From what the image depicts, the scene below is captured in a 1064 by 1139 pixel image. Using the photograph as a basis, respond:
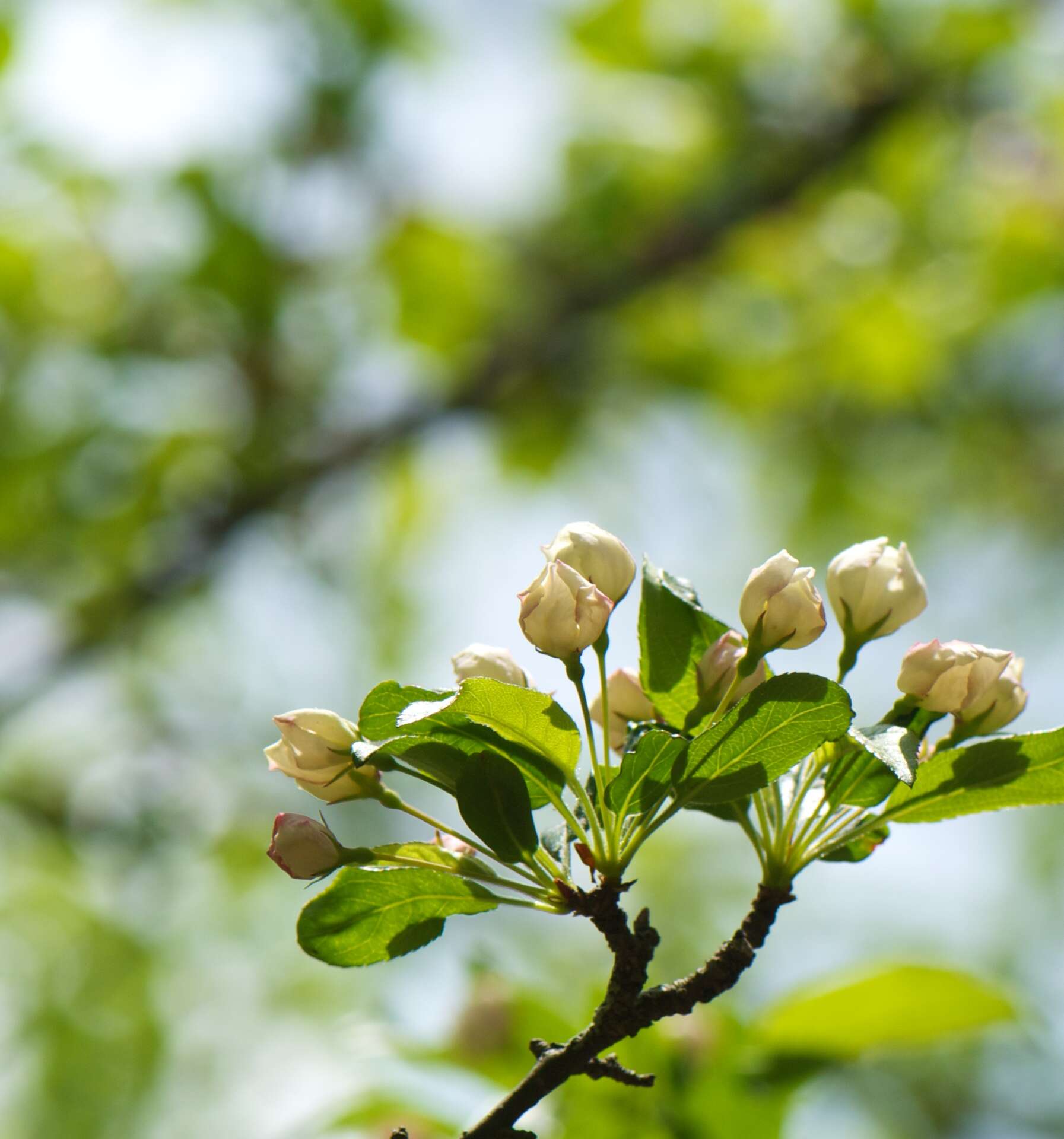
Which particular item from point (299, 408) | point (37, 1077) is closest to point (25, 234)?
point (299, 408)

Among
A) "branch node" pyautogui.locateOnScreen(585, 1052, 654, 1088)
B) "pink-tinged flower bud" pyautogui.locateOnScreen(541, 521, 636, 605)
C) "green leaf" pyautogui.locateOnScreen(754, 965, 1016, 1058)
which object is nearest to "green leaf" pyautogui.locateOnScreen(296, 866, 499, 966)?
"branch node" pyautogui.locateOnScreen(585, 1052, 654, 1088)

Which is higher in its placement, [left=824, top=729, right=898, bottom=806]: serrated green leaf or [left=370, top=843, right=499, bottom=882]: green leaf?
[left=824, top=729, right=898, bottom=806]: serrated green leaf

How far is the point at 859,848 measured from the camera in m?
0.83

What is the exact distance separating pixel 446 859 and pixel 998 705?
1.29ft

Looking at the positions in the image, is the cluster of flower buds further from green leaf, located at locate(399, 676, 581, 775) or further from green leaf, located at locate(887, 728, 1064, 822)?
green leaf, located at locate(887, 728, 1064, 822)

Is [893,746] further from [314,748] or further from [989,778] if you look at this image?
[314,748]

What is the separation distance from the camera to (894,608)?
0.87m

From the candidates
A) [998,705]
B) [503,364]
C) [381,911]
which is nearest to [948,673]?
[998,705]

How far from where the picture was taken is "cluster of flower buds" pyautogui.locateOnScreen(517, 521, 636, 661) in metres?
0.77

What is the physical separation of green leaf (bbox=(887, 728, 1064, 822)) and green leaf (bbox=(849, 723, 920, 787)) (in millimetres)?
36

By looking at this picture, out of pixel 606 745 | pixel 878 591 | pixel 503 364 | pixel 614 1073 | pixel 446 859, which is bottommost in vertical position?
pixel 614 1073

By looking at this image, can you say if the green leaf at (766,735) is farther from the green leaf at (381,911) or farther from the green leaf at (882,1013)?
the green leaf at (882,1013)

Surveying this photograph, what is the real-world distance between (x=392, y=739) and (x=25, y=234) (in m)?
3.88

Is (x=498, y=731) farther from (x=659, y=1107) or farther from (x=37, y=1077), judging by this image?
(x=37, y=1077)
